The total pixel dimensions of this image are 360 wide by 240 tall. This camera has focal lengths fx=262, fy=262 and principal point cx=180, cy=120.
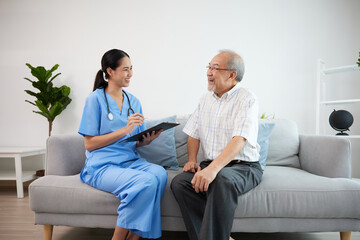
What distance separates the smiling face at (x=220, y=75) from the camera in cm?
151

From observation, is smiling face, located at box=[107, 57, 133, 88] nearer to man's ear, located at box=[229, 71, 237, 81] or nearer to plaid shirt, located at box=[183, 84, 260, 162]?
plaid shirt, located at box=[183, 84, 260, 162]

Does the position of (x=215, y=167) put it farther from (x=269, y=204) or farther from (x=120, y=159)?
(x=120, y=159)

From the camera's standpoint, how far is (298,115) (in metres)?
3.01

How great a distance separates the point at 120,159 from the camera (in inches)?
61.1

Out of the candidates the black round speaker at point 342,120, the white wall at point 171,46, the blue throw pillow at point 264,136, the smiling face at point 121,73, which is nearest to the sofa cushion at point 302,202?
the blue throw pillow at point 264,136

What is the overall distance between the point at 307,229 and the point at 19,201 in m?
2.53

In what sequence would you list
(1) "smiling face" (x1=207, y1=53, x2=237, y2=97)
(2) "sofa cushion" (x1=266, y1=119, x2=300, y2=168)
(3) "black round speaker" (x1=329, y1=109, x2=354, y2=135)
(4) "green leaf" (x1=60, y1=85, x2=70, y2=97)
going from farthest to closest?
1. (4) "green leaf" (x1=60, y1=85, x2=70, y2=97)
2. (3) "black round speaker" (x1=329, y1=109, x2=354, y2=135)
3. (2) "sofa cushion" (x1=266, y1=119, x2=300, y2=168)
4. (1) "smiling face" (x1=207, y1=53, x2=237, y2=97)

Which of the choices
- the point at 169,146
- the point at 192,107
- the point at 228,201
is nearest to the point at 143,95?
the point at 192,107

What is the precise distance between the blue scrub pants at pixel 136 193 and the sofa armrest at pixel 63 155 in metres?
0.35

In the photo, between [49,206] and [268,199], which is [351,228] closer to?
[268,199]

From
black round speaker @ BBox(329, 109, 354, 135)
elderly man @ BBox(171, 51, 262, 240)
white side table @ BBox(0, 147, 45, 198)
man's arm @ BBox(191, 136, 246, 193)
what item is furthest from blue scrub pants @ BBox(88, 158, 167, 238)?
black round speaker @ BBox(329, 109, 354, 135)

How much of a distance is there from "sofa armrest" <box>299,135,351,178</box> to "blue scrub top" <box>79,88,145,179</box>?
1.21 metres

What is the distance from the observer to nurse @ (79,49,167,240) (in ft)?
4.31

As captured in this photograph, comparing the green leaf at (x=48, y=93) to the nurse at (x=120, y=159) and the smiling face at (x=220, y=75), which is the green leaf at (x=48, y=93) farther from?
the smiling face at (x=220, y=75)
